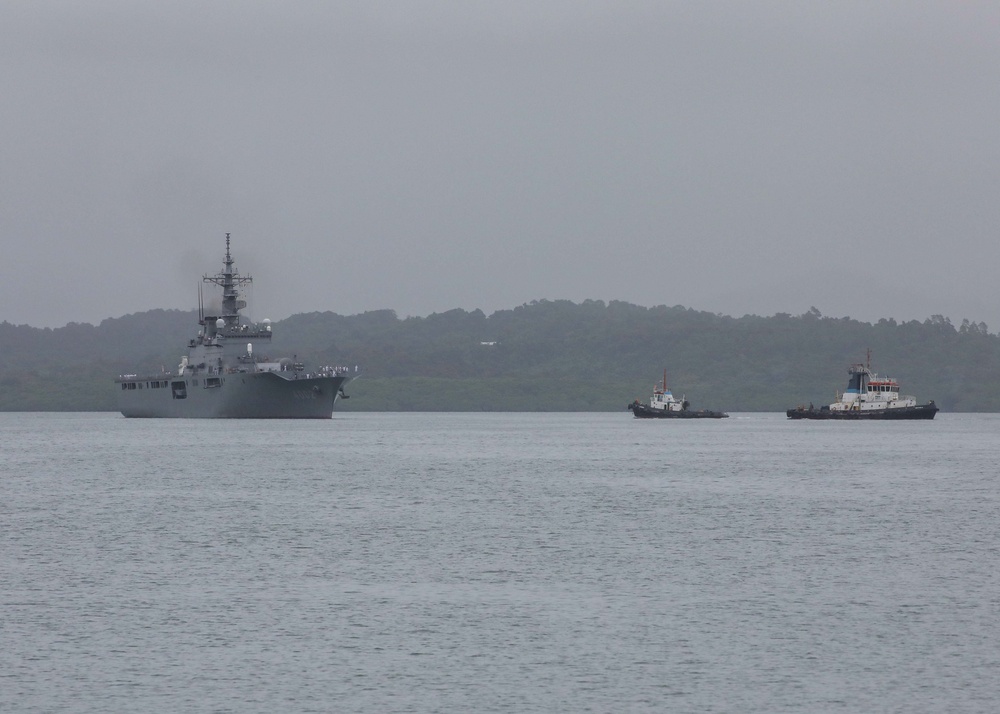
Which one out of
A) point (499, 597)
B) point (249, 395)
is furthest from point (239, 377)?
point (499, 597)

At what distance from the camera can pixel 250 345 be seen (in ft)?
523

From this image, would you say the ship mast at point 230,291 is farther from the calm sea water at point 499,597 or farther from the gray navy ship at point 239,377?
the calm sea water at point 499,597

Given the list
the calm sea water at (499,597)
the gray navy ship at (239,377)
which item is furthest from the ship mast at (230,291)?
the calm sea water at (499,597)

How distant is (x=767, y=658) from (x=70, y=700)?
40.5 feet

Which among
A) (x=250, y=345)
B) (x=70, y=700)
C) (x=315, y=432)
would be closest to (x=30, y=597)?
(x=70, y=700)

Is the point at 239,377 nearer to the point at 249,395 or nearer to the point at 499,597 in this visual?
the point at 249,395

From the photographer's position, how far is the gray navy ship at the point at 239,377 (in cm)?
15575

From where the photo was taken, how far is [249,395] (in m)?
Result: 157

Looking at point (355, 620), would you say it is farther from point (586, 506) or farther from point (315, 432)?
point (315, 432)

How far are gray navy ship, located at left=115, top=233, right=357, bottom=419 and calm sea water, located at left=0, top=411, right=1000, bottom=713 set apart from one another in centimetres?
8796

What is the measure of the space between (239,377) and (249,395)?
3.69 meters

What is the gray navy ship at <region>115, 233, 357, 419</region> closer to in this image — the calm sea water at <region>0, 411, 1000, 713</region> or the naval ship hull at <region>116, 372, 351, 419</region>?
the naval ship hull at <region>116, 372, 351, 419</region>

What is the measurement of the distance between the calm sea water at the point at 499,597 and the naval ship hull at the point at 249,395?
3400 inches

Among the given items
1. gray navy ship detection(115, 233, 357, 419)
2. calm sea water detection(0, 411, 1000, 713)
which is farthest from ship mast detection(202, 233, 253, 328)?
calm sea water detection(0, 411, 1000, 713)
